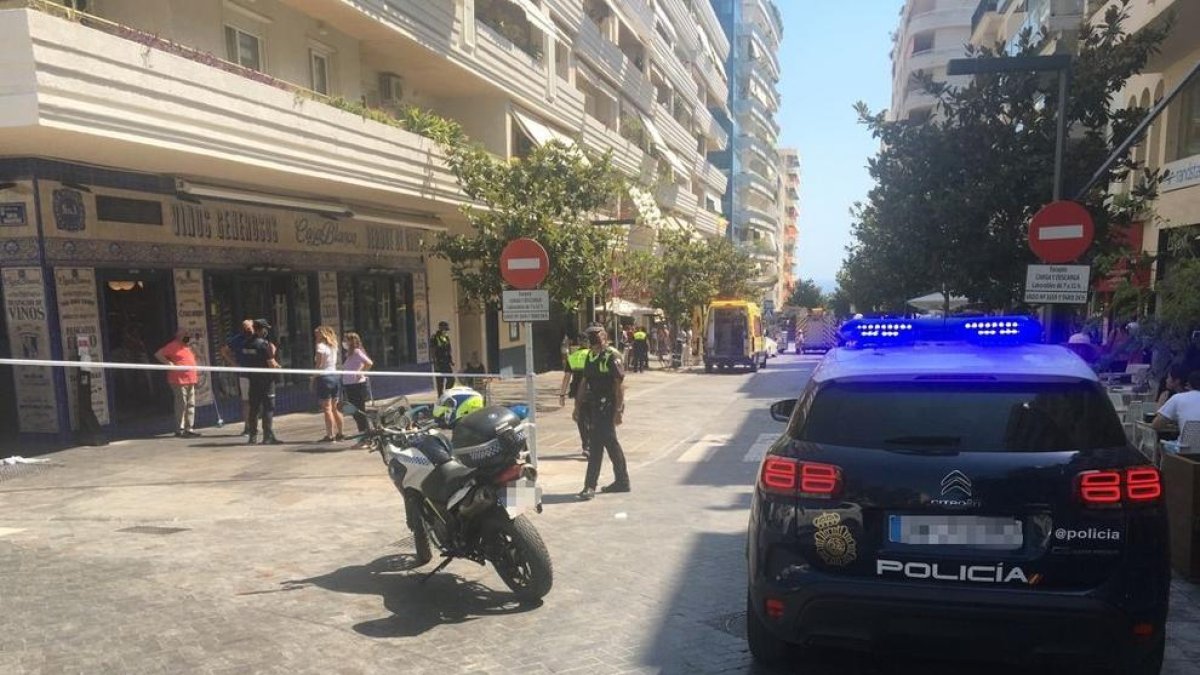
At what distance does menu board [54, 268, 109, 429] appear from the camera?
9922 mm

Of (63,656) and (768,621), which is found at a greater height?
(768,621)

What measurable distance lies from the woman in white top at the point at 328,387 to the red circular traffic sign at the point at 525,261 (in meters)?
3.72

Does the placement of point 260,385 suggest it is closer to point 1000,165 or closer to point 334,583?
point 334,583

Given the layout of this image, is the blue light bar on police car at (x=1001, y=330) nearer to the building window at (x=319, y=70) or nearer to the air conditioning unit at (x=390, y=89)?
the building window at (x=319, y=70)

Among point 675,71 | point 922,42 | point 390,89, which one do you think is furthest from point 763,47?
point 390,89

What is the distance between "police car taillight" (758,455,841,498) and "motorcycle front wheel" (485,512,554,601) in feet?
5.93

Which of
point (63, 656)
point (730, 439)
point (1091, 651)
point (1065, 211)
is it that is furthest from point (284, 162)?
point (1091, 651)

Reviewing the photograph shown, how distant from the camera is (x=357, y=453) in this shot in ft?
32.4

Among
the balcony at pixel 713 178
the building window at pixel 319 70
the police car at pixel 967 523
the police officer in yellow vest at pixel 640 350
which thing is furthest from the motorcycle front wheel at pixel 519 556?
the balcony at pixel 713 178

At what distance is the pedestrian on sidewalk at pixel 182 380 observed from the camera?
1082 centimetres

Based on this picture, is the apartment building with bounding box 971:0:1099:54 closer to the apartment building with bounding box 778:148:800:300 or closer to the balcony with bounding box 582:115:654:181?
the balcony with bounding box 582:115:654:181

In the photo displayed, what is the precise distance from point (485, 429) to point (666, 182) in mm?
27840

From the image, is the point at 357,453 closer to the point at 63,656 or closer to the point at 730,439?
the point at 730,439

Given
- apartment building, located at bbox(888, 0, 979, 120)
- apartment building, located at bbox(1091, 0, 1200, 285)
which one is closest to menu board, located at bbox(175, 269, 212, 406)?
apartment building, located at bbox(1091, 0, 1200, 285)
